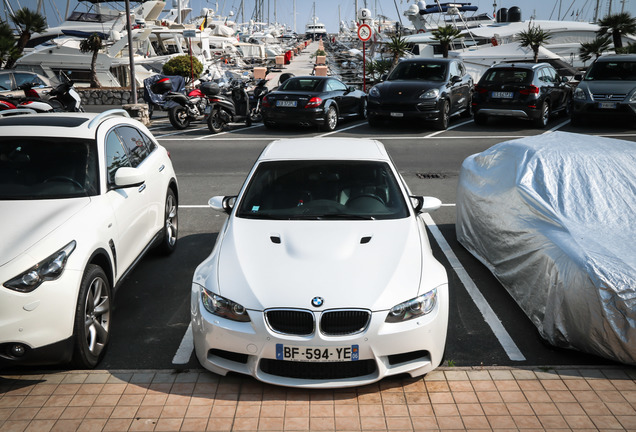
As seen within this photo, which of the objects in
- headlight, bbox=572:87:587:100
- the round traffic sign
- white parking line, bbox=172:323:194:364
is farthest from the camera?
the round traffic sign

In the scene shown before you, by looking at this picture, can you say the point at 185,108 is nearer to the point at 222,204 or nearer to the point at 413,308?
the point at 222,204

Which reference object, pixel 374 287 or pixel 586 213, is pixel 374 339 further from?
pixel 586 213

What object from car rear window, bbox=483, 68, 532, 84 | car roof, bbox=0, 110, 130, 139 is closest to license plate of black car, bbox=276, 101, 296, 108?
car rear window, bbox=483, 68, 532, 84

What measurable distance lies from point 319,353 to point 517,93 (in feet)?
46.4

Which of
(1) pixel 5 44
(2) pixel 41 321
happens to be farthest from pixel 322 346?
(1) pixel 5 44

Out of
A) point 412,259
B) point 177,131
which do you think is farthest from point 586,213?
point 177,131

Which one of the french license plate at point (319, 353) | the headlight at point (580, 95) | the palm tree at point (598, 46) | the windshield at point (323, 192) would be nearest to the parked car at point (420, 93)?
the headlight at point (580, 95)

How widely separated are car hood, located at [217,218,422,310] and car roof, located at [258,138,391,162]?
0.88 metres

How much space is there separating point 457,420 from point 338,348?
88 cm

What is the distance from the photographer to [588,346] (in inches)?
183

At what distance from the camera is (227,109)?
58.0ft

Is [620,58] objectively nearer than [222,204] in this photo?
No

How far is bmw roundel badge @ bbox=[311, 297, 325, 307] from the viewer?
409cm

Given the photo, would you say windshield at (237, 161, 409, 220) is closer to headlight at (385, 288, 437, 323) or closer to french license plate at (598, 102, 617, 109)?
headlight at (385, 288, 437, 323)
